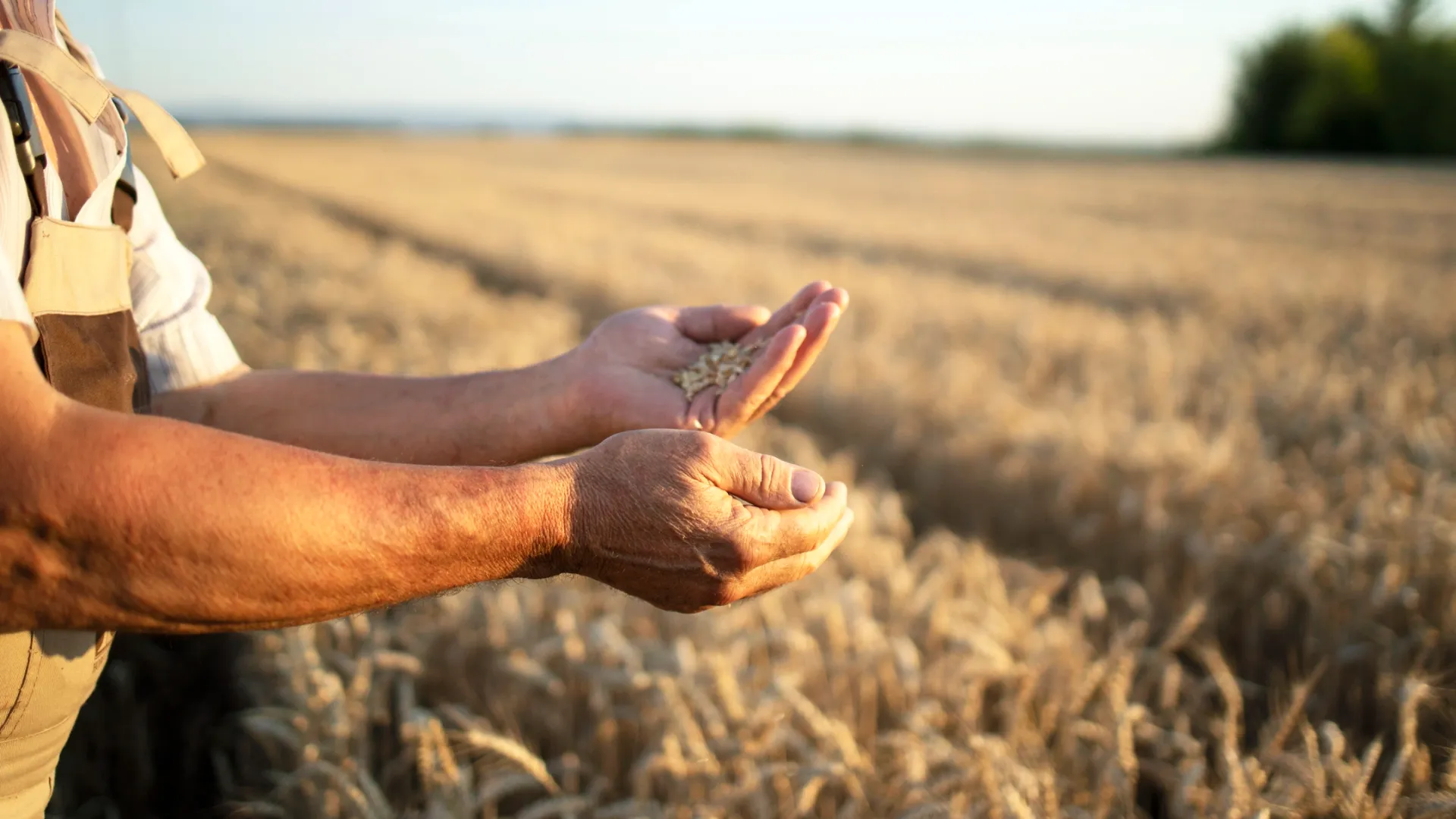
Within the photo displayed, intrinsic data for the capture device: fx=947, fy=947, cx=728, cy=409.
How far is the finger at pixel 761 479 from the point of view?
1.18 metres

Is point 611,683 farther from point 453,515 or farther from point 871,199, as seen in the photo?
point 871,199

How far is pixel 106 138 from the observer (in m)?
→ 1.34

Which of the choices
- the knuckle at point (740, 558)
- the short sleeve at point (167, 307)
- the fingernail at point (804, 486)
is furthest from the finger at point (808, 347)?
the short sleeve at point (167, 307)

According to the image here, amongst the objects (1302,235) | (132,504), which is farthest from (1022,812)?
(1302,235)

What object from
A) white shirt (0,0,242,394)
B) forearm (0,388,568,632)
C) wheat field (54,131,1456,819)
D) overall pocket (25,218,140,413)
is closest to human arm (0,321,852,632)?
forearm (0,388,568,632)

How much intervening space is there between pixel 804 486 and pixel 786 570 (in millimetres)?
125

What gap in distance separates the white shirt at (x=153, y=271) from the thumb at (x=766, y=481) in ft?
2.93

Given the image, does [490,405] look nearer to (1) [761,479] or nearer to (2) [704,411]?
(2) [704,411]

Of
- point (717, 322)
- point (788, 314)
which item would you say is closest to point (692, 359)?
point (717, 322)

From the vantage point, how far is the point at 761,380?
152 centimetres

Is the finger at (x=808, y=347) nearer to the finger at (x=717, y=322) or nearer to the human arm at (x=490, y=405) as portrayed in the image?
the human arm at (x=490, y=405)

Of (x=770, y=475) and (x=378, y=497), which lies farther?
(x=770, y=475)

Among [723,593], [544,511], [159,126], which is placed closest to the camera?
[544,511]

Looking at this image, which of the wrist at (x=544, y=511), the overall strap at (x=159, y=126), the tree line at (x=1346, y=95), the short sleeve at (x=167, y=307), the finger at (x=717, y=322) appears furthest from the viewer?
the tree line at (x=1346, y=95)
